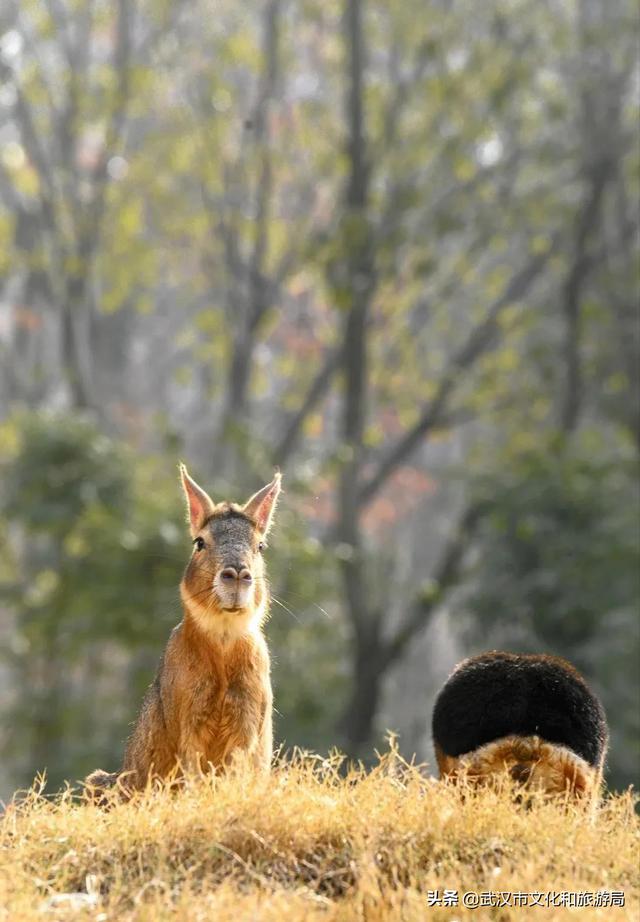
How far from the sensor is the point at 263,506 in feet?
24.5

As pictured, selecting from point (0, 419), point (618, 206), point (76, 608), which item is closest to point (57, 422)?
point (76, 608)

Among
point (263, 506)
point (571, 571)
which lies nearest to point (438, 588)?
point (571, 571)

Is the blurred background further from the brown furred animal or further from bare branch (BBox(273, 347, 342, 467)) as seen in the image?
the brown furred animal

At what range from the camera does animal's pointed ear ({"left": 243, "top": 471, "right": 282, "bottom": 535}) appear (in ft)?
24.5

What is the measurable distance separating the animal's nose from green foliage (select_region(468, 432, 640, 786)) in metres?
9.77

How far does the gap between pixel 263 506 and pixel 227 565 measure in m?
0.61

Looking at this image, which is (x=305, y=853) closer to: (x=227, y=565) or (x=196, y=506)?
(x=227, y=565)

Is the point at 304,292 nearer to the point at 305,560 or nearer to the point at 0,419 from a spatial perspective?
the point at 0,419

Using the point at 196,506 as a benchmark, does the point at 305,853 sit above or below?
below

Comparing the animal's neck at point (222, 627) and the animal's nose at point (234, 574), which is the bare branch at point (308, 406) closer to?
the animal's neck at point (222, 627)

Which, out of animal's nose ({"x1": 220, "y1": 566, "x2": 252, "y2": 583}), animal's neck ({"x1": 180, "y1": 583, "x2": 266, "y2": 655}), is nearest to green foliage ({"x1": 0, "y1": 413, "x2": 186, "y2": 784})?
animal's neck ({"x1": 180, "y1": 583, "x2": 266, "y2": 655})

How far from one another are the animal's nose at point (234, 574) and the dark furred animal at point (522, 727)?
1.08m

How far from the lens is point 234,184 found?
2220 cm

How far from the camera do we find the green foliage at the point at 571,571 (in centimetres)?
1631
